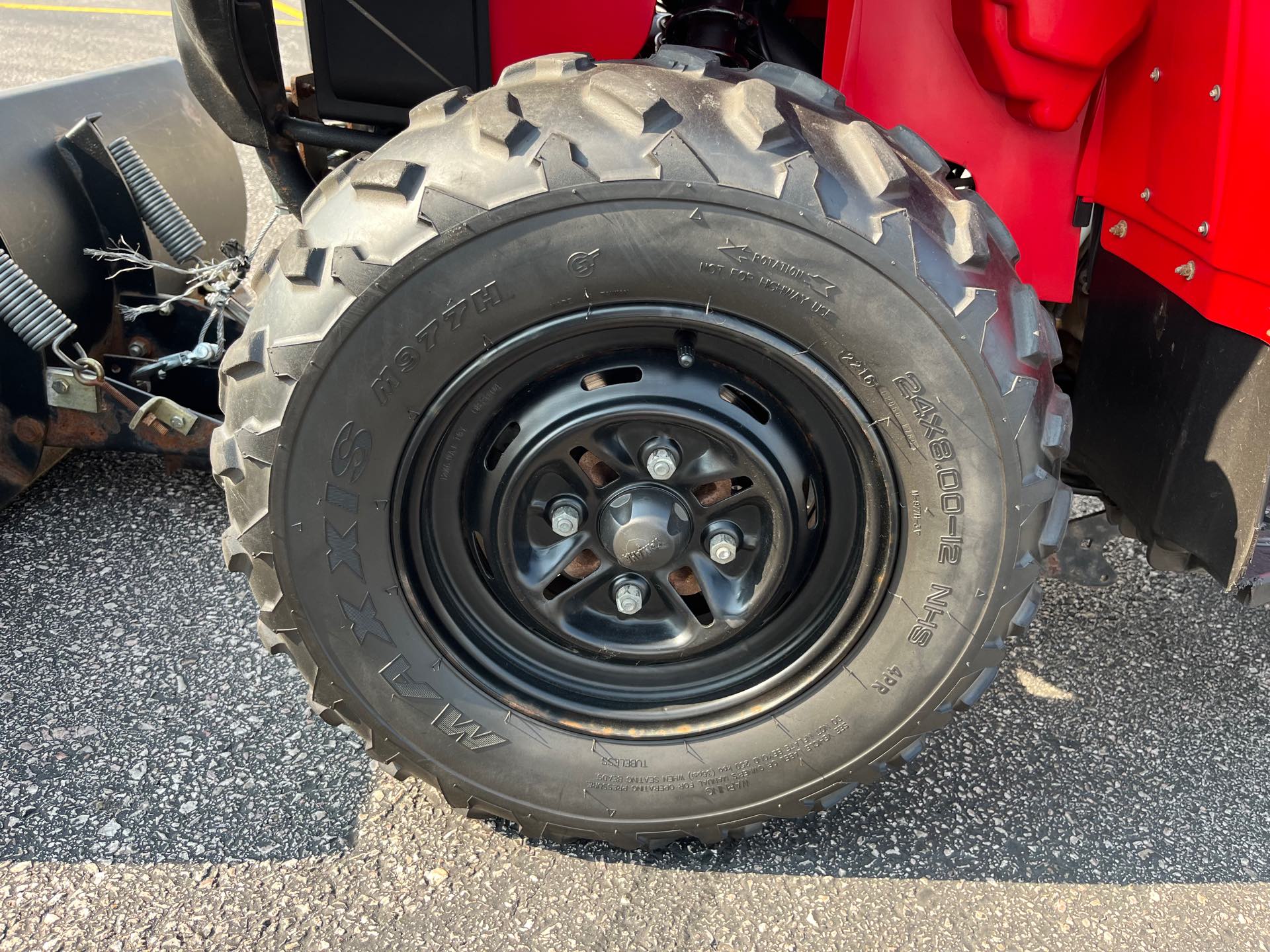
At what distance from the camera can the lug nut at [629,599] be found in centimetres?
188

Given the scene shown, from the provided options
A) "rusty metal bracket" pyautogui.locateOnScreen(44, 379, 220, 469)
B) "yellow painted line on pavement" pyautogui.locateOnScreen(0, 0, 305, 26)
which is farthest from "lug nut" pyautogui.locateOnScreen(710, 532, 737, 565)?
"yellow painted line on pavement" pyautogui.locateOnScreen(0, 0, 305, 26)

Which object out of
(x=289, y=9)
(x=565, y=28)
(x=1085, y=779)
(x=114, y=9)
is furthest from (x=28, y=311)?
(x=114, y=9)

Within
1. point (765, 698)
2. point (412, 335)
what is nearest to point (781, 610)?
point (765, 698)

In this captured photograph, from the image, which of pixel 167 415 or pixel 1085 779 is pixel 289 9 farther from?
pixel 1085 779

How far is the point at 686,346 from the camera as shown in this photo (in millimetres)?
1742

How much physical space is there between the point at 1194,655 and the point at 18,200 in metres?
3.36

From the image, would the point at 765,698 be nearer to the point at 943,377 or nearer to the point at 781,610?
the point at 781,610

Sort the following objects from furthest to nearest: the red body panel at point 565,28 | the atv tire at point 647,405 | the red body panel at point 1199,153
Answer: the red body panel at point 565,28, the red body panel at point 1199,153, the atv tire at point 647,405

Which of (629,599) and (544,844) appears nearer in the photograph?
(629,599)

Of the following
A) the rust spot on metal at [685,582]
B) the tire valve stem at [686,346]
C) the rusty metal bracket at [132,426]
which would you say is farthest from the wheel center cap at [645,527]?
the rusty metal bracket at [132,426]

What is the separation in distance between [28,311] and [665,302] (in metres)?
1.85

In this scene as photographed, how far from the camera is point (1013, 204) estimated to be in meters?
2.01

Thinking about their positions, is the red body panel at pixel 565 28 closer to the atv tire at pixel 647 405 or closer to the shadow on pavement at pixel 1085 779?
the atv tire at pixel 647 405

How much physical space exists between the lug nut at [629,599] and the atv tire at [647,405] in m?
0.05
